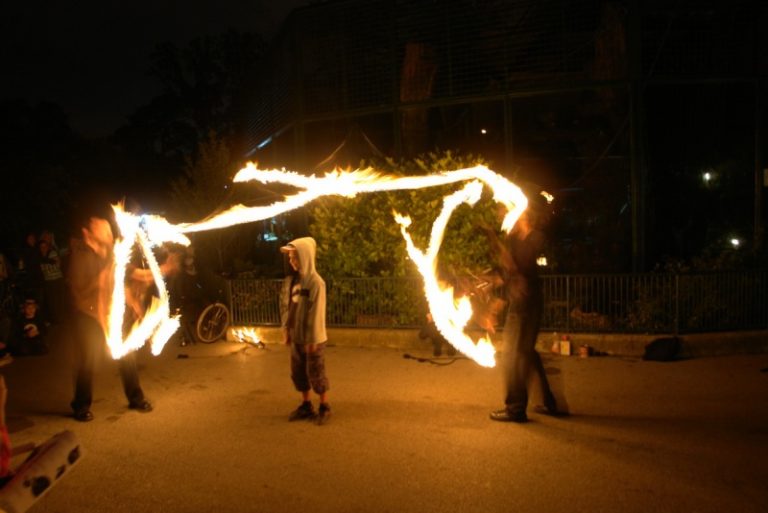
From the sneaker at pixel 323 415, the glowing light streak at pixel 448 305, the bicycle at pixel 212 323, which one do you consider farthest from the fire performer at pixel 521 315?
the bicycle at pixel 212 323

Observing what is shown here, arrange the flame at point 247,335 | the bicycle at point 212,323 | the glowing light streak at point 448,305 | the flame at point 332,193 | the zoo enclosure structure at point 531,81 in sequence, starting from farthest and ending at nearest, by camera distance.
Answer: the zoo enclosure structure at point 531,81
the flame at point 247,335
the bicycle at point 212,323
the glowing light streak at point 448,305
the flame at point 332,193

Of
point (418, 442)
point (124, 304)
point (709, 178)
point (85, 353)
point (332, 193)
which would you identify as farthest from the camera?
point (709, 178)

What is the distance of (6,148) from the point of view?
24.7 meters

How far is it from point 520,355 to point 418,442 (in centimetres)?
134

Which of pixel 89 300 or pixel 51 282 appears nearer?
pixel 89 300

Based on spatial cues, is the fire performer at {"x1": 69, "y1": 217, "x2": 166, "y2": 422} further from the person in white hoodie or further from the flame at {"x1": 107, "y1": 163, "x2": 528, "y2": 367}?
the person in white hoodie

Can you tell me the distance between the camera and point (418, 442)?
19.5ft

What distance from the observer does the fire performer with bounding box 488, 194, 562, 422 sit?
20.8ft

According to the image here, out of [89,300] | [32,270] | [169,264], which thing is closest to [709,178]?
[169,264]

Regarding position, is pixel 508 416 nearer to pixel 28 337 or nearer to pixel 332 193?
pixel 332 193

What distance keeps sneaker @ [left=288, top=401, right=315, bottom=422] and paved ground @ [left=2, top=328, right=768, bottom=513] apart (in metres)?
0.13

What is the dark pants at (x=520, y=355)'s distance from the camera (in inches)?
249

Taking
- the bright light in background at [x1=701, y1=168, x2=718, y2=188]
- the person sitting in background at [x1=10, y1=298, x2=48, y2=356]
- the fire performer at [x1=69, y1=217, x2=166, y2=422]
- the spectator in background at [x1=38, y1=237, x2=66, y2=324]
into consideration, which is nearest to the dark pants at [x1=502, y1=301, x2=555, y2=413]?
the fire performer at [x1=69, y1=217, x2=166, y2=422]

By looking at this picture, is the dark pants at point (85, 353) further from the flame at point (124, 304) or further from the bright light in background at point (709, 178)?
the bright light in background at point (709, 178)
